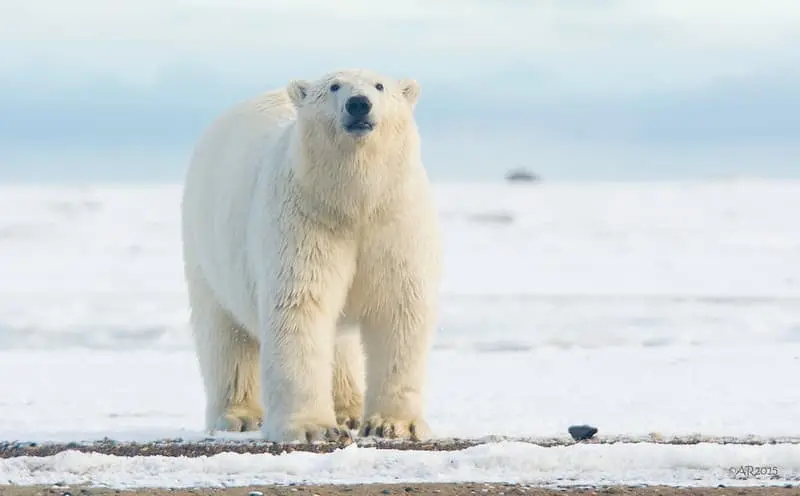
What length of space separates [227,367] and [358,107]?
1.76m

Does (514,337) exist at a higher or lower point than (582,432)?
higher

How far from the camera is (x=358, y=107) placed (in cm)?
589

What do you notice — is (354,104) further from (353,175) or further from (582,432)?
(582,432)

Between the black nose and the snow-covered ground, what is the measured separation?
1.40 metres

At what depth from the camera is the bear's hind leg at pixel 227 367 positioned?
7.12 metres

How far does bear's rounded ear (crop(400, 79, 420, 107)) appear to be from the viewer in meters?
6.24

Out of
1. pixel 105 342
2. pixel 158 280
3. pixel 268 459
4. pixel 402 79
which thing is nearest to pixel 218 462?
pixel 268 459

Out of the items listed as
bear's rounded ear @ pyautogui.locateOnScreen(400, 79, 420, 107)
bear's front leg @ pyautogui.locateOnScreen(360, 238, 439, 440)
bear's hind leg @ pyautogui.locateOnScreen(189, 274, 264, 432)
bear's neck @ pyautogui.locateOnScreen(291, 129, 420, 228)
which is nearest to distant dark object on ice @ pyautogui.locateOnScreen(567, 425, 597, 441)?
bear's front leg @ pyautogui.locateOnScreen(360, 238, 439, 440)

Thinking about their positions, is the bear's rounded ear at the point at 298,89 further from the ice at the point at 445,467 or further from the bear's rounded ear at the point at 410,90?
the ice at the point at 445,467

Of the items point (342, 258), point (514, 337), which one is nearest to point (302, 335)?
point (342, 258)

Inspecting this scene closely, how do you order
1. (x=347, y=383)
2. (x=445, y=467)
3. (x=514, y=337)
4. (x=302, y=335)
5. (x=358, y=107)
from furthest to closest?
1. (x=514, y=337)
2. (x=347, y=383)
3. (x=302, y=335)
4. (x=358, y=107)
5. (x=445, y=467)

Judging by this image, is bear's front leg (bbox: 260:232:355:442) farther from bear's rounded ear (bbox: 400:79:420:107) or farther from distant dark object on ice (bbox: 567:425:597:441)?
distant dark object on ice (bbox: 567:425:597:441)

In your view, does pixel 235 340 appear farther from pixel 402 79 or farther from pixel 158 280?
pixel 158 280

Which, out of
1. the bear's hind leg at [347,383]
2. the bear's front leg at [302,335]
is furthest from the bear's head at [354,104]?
the bear's hind leg at [347,383]
